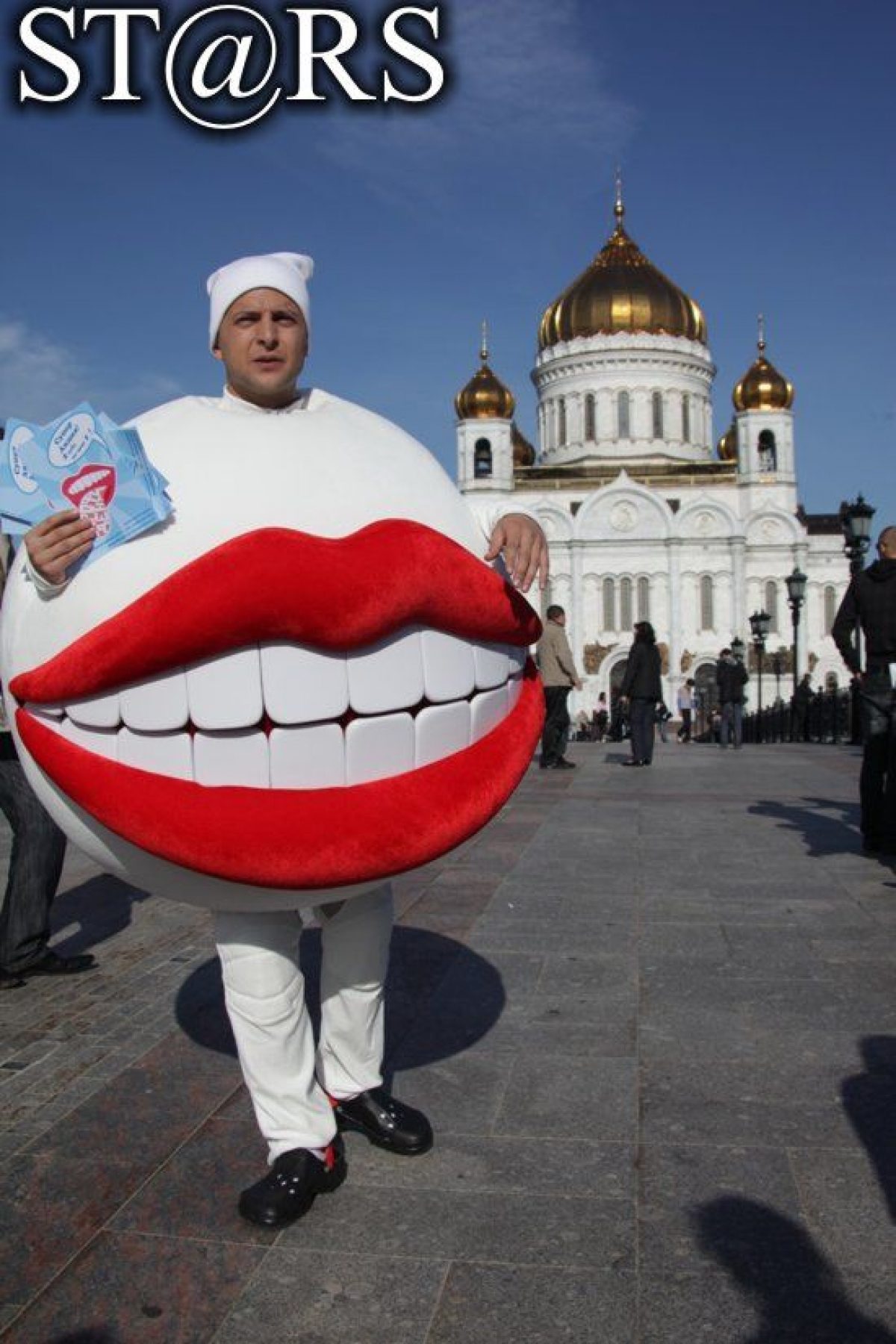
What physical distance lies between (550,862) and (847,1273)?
16.0 ft

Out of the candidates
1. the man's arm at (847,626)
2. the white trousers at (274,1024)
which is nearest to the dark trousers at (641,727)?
the man's arm at (847,626)

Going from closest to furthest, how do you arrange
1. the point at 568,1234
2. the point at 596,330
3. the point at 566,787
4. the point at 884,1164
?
the point at 568,1234 → the point at 884,1164 → the point at 566,787 → the point at 596,330

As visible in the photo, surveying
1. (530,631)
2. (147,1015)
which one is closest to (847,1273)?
(530,631)

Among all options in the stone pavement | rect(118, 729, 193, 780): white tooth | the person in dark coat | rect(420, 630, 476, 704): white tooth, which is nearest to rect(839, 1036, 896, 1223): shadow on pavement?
the stone pavement

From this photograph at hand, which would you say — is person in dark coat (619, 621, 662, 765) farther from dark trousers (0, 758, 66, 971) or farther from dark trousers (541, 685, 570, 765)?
dark trousers (0, 758, 66, 971)

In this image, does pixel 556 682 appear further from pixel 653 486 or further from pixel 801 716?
pixel 653 486

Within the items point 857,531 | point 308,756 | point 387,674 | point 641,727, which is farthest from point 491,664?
point 857,531

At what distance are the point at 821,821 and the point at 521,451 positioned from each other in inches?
2164

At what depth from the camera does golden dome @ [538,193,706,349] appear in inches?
2293

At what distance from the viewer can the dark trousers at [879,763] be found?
7.53 metres

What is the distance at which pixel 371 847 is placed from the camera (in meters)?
2.73

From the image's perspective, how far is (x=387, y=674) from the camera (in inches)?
107

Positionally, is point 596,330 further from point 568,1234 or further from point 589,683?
point 568,1234

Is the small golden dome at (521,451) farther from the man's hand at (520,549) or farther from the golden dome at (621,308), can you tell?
the man's hand at (520,549)
